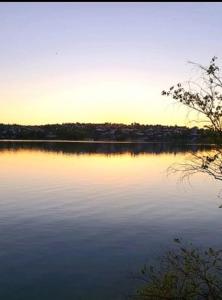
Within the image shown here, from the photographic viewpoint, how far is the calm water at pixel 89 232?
1734 cm

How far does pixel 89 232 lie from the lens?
82.8 feet

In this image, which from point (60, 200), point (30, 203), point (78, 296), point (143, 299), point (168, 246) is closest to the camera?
point (143, 299)

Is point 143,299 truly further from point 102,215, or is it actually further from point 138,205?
point 138,205

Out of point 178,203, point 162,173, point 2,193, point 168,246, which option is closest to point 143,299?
point 168,246

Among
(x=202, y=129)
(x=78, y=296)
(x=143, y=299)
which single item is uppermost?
(x=202, y=129)

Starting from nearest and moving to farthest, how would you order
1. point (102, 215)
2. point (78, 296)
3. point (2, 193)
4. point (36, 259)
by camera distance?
point (78, 296), point (36, 259), point (102, 215), point (2, 193)

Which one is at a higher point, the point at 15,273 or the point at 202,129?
the point at 202,129

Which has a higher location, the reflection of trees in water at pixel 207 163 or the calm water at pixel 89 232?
the reflection of trees in water at pixel 207 163

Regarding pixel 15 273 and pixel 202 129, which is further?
pixel 15 273

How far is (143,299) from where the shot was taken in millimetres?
12633

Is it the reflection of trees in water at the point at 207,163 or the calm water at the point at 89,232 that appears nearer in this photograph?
the reflection of trees in water at the point at 207,163

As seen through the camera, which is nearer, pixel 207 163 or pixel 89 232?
pixel 207 163

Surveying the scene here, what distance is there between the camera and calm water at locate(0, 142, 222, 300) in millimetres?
17344

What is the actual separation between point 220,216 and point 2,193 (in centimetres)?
2009
